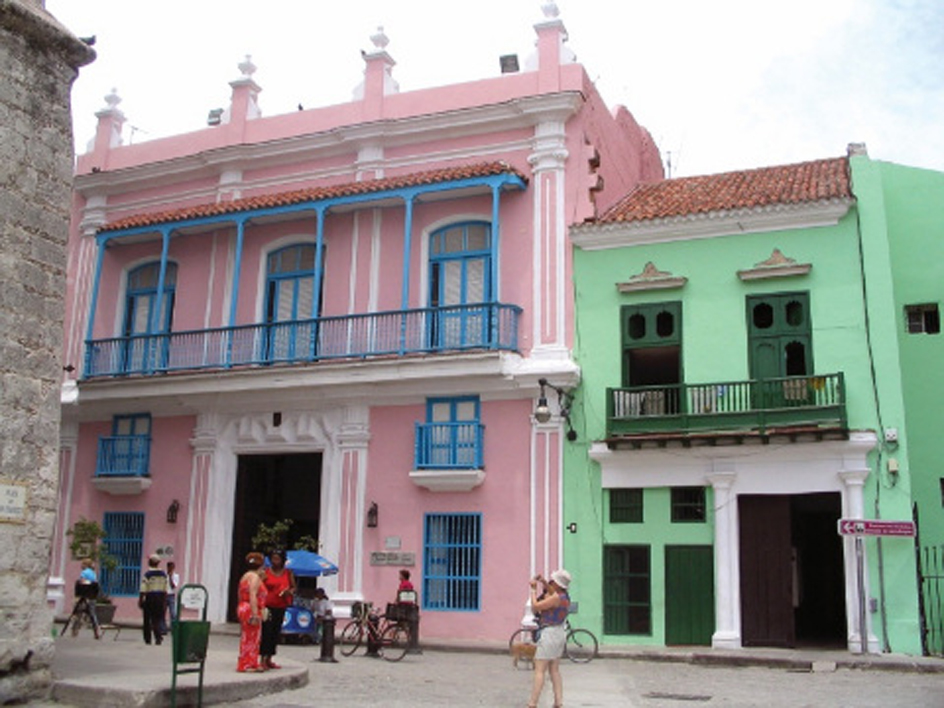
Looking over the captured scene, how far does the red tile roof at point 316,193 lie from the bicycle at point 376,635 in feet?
24.1

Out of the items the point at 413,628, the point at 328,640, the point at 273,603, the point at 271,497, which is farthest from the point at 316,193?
the point at 273,603

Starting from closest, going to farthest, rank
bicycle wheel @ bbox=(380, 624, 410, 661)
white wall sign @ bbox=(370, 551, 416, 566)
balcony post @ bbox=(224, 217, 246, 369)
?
bicycle wheel @ bbox=(380, 624, 410, 661)
white wall sign @ bbox=(370, 551, 416, 566)
balcony post @ bbox=(224, 217, 246, 369)

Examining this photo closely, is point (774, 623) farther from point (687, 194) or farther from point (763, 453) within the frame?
point (687, 194)

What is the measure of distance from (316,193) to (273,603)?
9479mm

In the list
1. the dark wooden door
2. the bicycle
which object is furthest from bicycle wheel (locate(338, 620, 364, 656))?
the dark wooden door

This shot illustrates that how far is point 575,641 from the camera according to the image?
16000mm

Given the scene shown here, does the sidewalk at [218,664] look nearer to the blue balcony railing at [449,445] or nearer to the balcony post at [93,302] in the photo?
the blue balcony railing at [449,445]

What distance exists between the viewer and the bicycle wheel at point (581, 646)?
15.2m

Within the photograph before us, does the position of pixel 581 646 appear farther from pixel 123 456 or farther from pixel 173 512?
pixel 123 456

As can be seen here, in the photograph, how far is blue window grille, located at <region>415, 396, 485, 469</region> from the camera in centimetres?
1766

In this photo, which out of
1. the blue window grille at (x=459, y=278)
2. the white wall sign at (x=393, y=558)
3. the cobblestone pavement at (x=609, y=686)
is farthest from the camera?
the blue window grille at (x=459, y=278)

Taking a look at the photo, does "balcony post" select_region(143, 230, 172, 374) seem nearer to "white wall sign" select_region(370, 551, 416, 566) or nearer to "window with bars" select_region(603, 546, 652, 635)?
"white wall sign" select_region(370, 551, 416, 566)

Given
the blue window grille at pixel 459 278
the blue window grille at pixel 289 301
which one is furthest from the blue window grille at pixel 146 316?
the blue window grille at pixel 459 278

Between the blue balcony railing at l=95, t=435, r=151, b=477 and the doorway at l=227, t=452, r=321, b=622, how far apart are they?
1.98m
